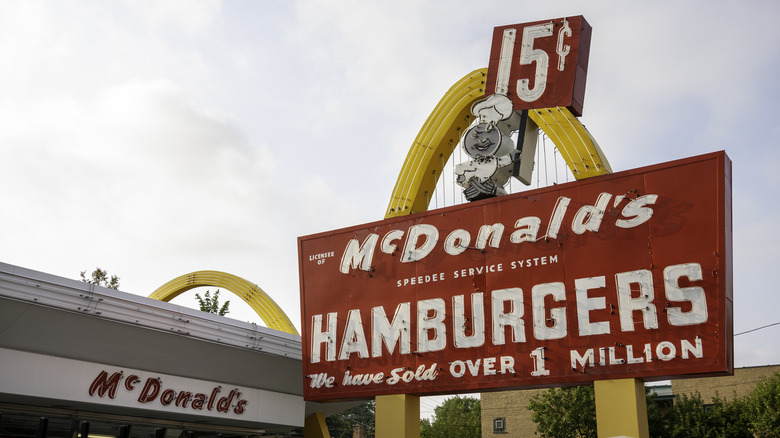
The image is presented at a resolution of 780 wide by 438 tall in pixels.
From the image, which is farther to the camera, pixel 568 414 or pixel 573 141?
pixel 568 414

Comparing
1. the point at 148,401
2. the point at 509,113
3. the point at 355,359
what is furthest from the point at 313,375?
the point at 509,113

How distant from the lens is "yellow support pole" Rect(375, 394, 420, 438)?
19.5 metres

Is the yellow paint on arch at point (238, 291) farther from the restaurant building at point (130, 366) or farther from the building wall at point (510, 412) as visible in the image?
the building wall at point (510, 412)

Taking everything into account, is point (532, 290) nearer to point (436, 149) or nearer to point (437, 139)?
point (436, 149)

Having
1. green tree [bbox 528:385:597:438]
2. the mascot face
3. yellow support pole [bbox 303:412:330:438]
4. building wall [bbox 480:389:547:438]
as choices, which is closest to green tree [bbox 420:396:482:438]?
building wall [bbox 480:389:547:438]

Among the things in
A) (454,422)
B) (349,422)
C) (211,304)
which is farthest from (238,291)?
(349,422)

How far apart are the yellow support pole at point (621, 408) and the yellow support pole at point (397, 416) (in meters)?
5.34

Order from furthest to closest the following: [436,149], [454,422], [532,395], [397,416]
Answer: [454,422] < [532,395] < [436,149] < [397,416]

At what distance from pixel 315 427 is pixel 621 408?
42.2 ft

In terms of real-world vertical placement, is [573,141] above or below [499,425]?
above

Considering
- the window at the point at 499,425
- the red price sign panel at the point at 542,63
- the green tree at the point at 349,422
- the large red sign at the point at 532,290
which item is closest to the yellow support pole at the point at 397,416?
the large red sign at the point at 532,290

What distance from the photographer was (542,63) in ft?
66.3

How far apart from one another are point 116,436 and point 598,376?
13477 mm

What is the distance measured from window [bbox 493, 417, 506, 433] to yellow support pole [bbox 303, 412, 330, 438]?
2447 cm
